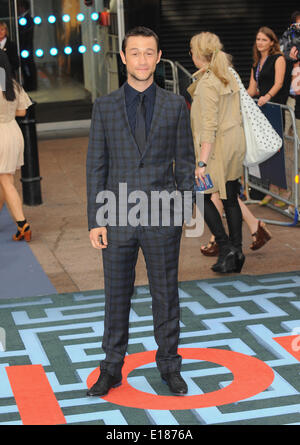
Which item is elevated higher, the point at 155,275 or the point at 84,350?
the point at 155,275

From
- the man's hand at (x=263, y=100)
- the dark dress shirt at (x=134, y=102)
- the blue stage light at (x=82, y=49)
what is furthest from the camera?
the blue stage light at (x=82, y=49)

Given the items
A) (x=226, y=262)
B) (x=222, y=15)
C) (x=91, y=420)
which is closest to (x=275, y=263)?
(x=226, y=262)

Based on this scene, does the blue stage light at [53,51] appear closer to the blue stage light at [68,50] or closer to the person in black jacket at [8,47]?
the blue stage light at [68,50]

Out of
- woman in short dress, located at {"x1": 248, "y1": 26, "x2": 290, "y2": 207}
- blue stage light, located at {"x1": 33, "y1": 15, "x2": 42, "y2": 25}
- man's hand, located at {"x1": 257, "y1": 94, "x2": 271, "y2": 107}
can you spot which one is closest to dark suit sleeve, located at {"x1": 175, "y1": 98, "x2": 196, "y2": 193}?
woman in short dress, located at {"x1": 248, "y1": 26, "x2": 290, "y2": 207}

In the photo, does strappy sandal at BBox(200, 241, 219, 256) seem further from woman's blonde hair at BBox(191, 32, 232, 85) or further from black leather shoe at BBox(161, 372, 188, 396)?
black leather shoe at BBox(161, 372, 188, 396)

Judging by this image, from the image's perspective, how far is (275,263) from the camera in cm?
761

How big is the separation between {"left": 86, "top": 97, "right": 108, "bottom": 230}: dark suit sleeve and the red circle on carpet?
108 centimetres

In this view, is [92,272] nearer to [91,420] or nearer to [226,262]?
[226,262]

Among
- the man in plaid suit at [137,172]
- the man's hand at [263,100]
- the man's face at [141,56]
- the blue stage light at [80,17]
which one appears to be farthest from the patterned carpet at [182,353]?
the blue stage light at [80,17]

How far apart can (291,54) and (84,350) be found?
465cm

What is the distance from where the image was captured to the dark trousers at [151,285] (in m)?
4.74

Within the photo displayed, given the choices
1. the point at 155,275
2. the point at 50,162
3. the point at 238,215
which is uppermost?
the point at 155,275

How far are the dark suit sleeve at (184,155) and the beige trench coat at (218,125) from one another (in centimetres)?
199
